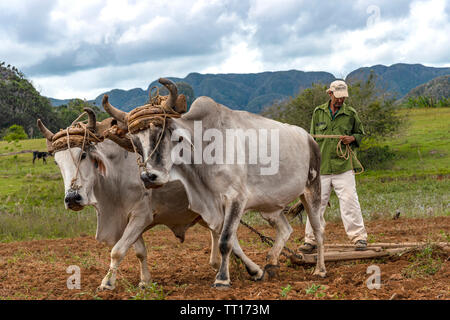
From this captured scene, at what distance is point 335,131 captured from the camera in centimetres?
700

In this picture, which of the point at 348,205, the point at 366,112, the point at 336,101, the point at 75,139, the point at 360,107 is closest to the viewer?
the point at 75,139

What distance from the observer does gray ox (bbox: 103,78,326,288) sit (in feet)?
15.8

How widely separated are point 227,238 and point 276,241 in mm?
1286

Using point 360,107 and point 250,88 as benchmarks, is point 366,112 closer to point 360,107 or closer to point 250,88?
point 360,107

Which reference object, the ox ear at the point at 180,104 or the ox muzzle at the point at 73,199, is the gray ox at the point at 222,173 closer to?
the ox ear at the point at 180,104

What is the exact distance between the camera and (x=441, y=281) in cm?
498

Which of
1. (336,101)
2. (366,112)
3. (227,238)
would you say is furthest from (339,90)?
(366,112)

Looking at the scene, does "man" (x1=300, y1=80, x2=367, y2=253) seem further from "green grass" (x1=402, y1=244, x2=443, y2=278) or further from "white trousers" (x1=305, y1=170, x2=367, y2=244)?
"green grass" (x1=402, y1=244, x2=443, y2=278)

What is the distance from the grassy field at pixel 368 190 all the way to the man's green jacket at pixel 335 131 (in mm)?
4816

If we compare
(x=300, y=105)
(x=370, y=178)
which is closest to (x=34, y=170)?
(x=300, y=105)

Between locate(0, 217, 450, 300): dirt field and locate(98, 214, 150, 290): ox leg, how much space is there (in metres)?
0.14

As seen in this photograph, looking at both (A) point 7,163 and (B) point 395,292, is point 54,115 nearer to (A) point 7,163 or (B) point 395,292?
(A) point 7,163

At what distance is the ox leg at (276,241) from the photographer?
Answer: 5793 millimetres

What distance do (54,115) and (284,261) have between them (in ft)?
144
